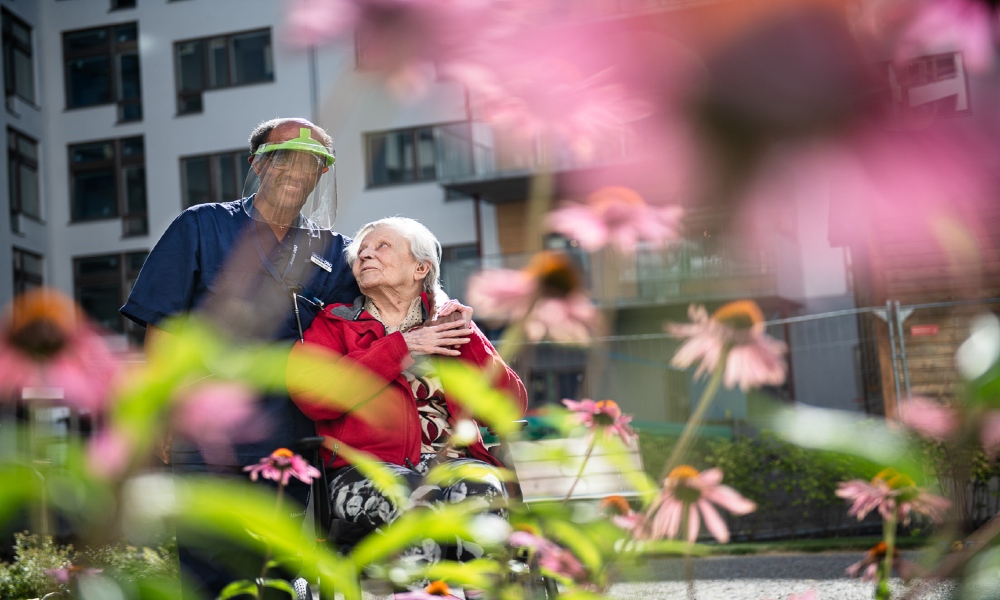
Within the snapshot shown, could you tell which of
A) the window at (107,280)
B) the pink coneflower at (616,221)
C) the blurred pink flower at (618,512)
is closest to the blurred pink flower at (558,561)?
the blurred pink flower at (618,512)

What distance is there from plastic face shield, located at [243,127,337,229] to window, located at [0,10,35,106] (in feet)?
55.1

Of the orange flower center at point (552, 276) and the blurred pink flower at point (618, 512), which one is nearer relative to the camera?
the orange flower center at point (552, 276)

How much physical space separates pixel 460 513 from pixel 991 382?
0.21 m

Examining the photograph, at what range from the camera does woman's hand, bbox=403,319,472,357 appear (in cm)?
206

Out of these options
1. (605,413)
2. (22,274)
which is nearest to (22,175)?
(22,274)

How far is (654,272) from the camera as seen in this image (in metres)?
0.39

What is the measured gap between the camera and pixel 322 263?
88.1 inches

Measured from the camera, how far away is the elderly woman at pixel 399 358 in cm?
209

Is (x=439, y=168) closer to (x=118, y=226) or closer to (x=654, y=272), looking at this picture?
(x=118, y=226)

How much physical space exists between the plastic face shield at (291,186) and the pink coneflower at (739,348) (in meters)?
1.02

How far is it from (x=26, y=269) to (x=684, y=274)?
755 inches

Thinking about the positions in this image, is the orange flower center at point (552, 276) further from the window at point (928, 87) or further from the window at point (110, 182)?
→ the window at point (110, 182)

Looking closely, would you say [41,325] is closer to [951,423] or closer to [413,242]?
[951,423]

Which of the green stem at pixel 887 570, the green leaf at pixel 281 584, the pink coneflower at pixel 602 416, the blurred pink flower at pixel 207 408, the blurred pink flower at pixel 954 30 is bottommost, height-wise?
the green leaf at pixel 281 584
